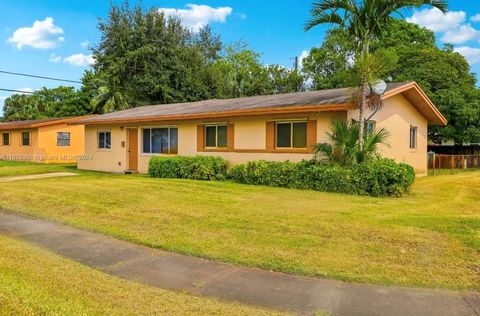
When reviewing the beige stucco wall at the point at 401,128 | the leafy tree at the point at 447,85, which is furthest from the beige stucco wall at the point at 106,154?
the leafy tree at the point at 447,85

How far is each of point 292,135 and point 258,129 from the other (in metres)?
1.40

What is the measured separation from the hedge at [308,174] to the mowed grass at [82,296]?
7.87 metres

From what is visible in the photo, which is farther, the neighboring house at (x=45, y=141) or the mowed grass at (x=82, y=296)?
the neighboring house at (x=45, y=141)

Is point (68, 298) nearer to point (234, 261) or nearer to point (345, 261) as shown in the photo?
point (234, 261)

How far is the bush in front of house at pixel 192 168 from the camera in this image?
576 inches

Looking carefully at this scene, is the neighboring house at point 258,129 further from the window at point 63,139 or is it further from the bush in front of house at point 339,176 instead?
the window at point 63,139

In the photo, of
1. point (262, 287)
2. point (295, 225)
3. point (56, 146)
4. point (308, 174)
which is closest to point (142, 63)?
point (56, 146)

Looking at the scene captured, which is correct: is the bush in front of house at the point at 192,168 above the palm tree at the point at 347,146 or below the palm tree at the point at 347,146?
below

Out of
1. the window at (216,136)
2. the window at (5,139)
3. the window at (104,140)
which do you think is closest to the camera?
the window at (216,136)

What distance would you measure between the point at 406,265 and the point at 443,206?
507cm

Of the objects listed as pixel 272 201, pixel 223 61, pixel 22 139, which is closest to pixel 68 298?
pixel 272 201

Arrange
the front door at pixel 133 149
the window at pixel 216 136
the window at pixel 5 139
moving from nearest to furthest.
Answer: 1. the window at pixel 216 136
2. the front door at pixel 133 149
3. the window at pixel 5 139

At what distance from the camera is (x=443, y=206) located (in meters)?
9.52

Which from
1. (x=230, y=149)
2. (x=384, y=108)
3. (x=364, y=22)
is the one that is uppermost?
(x=364, y=22)
